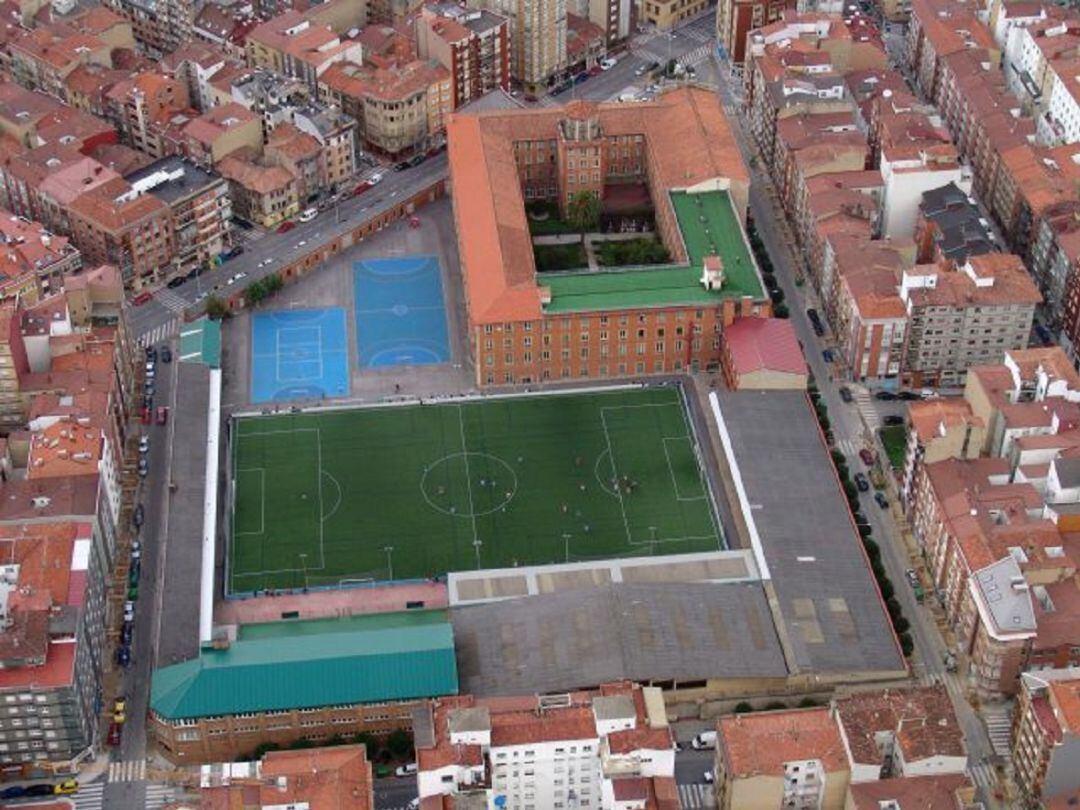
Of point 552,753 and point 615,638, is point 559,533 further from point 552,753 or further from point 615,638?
point 552,753

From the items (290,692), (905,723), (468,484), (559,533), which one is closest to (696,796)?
(905,723)

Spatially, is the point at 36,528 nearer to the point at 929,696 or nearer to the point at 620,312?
the point at 620,312

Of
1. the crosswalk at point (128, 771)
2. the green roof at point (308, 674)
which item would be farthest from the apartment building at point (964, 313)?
the crosswalk at point (128, 771)

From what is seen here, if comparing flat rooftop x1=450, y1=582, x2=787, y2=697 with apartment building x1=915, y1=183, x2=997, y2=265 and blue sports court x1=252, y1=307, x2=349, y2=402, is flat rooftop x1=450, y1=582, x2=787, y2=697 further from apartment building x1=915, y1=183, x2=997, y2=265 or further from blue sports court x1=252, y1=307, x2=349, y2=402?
apartment building x1=915, y1=183, x2=997, y2=265

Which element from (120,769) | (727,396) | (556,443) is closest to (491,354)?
(556,443)

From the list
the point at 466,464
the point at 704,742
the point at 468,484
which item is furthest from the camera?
the point at 466,464
